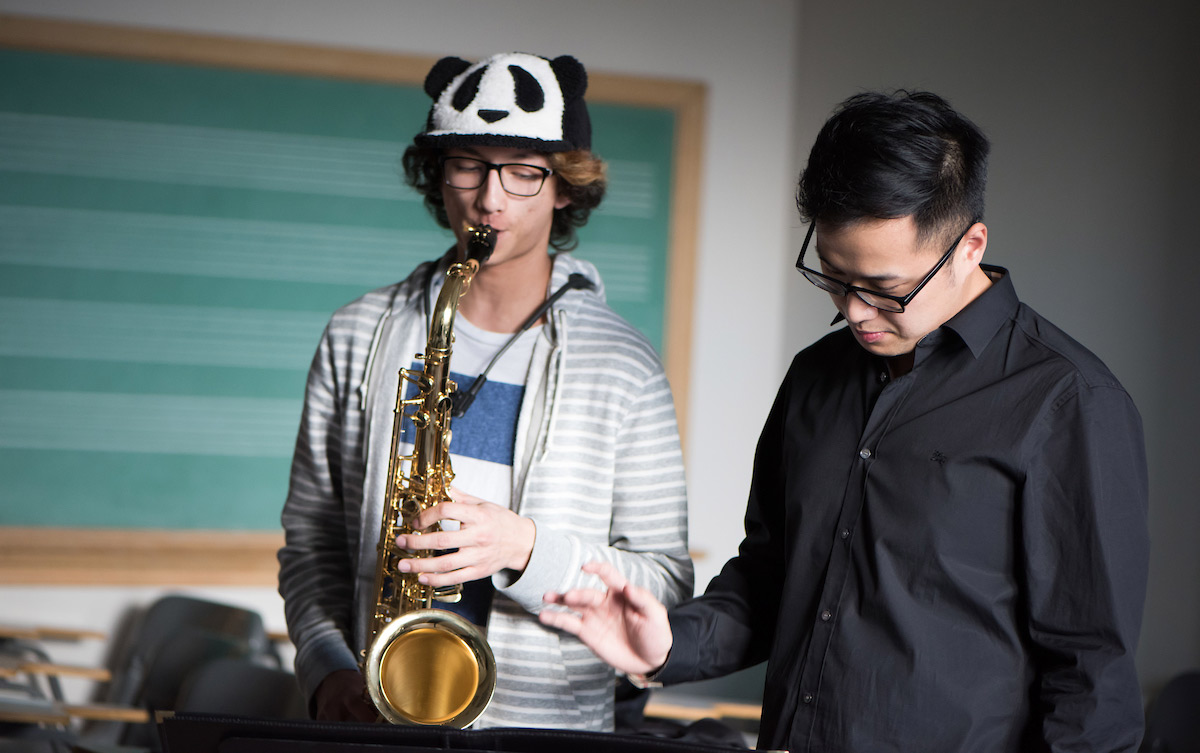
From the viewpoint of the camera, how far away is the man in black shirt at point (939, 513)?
1.17m

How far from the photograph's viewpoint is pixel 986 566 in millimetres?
1226

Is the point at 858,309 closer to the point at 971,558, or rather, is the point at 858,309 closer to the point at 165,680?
the point at 971,558

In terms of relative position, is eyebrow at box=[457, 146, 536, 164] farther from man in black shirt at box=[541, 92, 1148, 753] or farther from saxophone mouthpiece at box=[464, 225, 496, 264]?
man in black shirt at box=[541, 92, 1148, 753]

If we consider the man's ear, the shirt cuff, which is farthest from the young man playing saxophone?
the man's ear

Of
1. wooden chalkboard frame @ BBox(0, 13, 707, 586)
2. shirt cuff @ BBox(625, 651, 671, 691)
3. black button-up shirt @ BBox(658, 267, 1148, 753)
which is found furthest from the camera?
wooden chalkboard frame @ BBox(0, 13, 707, 586)

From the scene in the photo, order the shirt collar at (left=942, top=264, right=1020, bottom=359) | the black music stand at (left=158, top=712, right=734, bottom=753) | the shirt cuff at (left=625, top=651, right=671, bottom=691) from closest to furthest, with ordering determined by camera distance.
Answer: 1. the black music stand at (left=158, top=712, right=734, bottom=753)
2. the shirt collar at (left=942, top=264, right=1020, bottom=359)
3. the shirt cuff at (left=625, top=651, right=671, bottom=691)

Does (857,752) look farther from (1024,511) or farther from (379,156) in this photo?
(379,156)

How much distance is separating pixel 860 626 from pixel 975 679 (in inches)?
5.6

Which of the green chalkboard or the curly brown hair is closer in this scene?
the curly brown hair

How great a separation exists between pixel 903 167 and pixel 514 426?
0.74 meters

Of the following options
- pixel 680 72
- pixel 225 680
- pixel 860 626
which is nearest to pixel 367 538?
pixel 860 626

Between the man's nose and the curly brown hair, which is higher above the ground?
the curly brown hair

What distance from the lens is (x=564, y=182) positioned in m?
1.73

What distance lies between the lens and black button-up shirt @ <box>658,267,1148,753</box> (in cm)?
116
